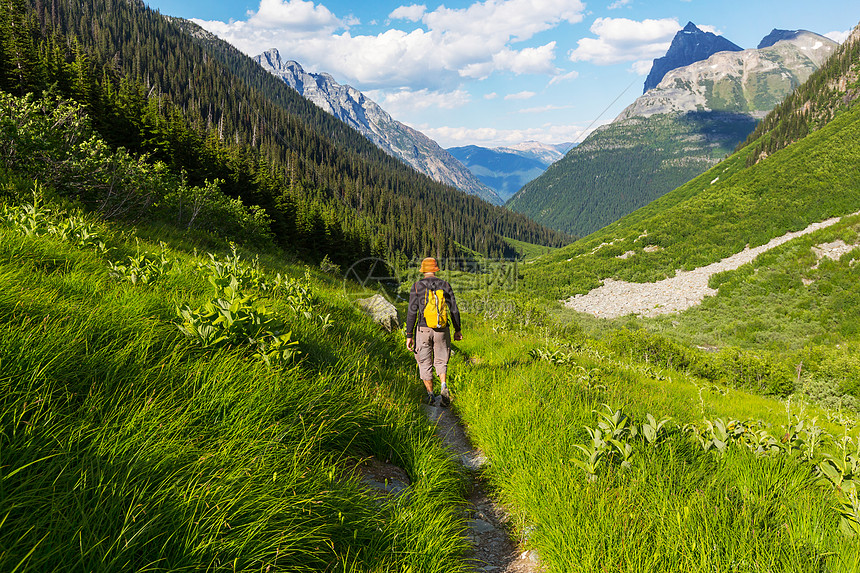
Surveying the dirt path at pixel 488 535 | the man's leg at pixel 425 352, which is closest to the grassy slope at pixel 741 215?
the man's leg at pixel 425 352

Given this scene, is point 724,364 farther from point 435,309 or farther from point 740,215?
point 740,215

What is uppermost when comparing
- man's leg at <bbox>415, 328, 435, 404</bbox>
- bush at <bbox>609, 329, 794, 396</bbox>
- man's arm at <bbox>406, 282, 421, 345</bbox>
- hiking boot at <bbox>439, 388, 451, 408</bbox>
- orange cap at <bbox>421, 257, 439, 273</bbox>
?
orange cap at <bbox>421, 257, 439, 273</bbox>

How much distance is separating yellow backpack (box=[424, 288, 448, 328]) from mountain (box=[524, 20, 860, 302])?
49.4 m

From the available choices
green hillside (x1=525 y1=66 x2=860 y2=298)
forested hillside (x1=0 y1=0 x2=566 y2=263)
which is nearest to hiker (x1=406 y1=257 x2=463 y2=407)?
forested hillside (x1=0 y1=0 x2=566 y2=263)

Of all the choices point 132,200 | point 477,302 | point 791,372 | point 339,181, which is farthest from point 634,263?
point 339,181

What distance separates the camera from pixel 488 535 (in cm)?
308

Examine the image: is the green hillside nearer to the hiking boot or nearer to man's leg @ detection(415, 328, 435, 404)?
man's leg @ detection(415, 328, 435, 404)

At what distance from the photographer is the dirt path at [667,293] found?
163ft

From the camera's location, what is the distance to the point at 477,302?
55656 millimetres

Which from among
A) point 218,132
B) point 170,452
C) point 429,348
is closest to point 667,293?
point 429,348

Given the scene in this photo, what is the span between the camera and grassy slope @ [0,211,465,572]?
1421mm

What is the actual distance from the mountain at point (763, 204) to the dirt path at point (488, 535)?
50.9 meters

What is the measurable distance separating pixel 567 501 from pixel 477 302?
53294mm

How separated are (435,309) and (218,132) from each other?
13818 centimetres
